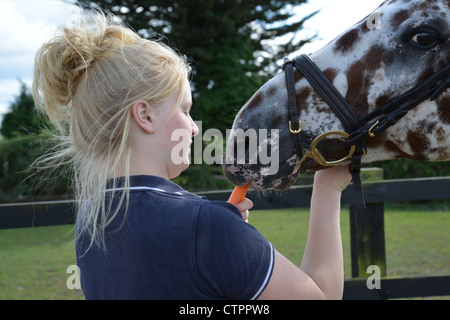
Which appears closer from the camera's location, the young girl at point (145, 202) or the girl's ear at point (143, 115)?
the young girl at point (145, 202)

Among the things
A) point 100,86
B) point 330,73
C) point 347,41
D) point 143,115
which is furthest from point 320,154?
point 100,86

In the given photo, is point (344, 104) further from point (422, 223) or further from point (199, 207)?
point (422, 223)

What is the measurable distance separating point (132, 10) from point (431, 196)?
15.0 meters

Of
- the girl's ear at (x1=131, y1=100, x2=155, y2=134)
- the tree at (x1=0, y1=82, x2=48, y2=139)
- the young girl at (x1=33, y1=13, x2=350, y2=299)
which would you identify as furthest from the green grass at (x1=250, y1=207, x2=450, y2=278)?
the tree at (x1=0, y1=82, x2=48, y2=139)

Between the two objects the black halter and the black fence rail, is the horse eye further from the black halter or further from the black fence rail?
the black fence rail

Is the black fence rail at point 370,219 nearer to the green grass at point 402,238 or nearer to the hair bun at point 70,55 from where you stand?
the hair bun at point 70,55

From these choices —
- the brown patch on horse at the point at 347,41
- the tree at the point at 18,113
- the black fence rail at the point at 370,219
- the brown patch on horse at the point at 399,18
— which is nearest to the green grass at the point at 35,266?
the black fence rail at the point at 370,219

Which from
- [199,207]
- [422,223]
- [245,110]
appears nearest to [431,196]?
[245,110]

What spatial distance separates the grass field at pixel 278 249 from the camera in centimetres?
558

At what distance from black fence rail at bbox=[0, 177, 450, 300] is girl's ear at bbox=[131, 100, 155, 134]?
2.03 m

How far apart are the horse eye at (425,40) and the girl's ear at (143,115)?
111 cm

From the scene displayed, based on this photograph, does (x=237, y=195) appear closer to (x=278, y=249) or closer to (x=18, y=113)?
(x=278, y=249)

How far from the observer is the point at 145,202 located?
1134 mm
